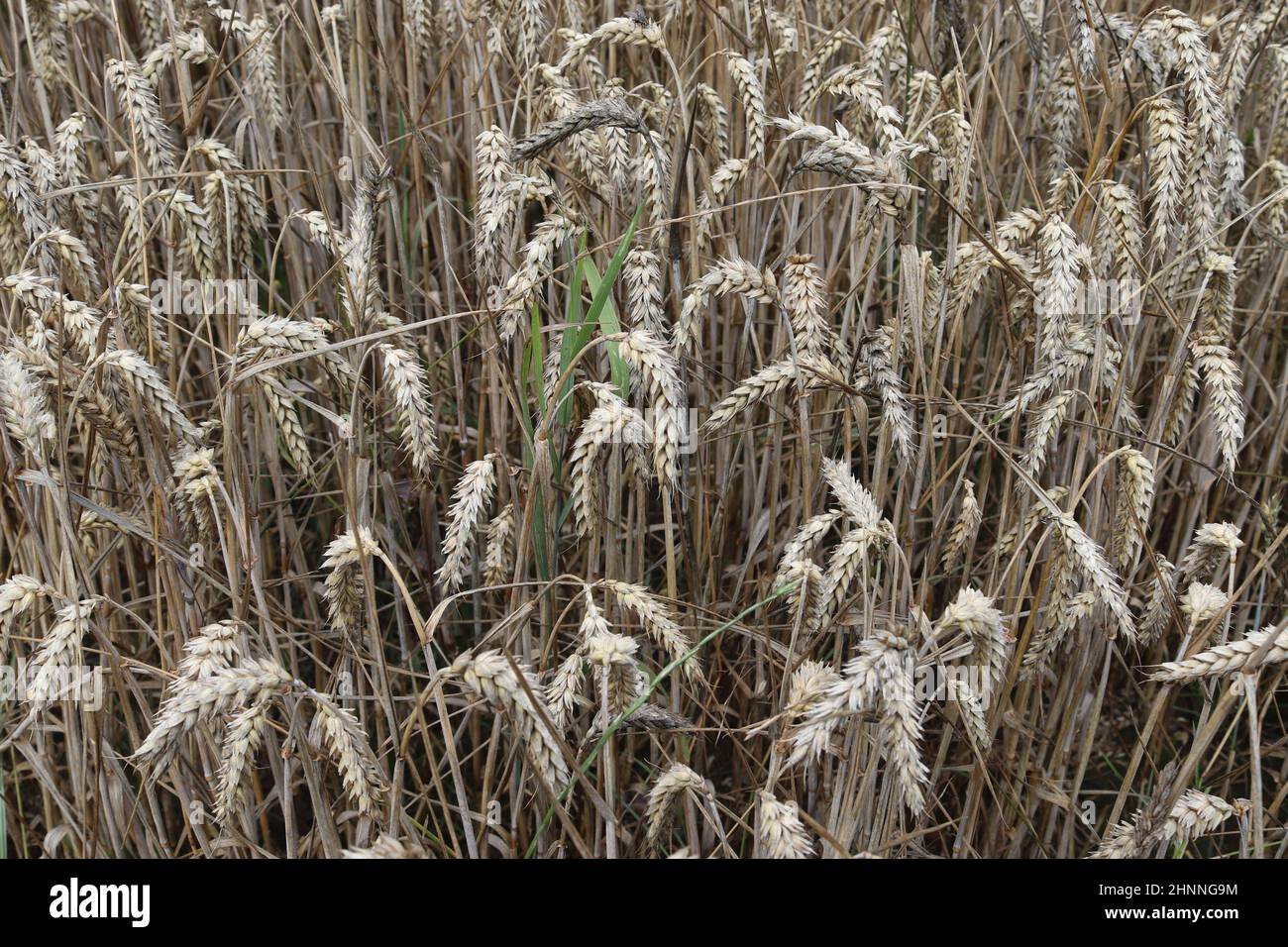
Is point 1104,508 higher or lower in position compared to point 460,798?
higher

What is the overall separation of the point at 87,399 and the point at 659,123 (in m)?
1.02

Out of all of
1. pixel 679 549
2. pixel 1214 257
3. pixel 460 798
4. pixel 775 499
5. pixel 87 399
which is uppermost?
pixel 1214 257

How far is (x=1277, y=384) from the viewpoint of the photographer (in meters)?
2.23

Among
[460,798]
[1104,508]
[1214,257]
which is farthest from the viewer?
[1104,508]

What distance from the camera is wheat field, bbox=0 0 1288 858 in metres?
1.34

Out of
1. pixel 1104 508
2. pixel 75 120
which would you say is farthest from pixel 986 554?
pixel 75 120

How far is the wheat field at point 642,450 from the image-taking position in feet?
4.38

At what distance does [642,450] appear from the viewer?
134 cm
